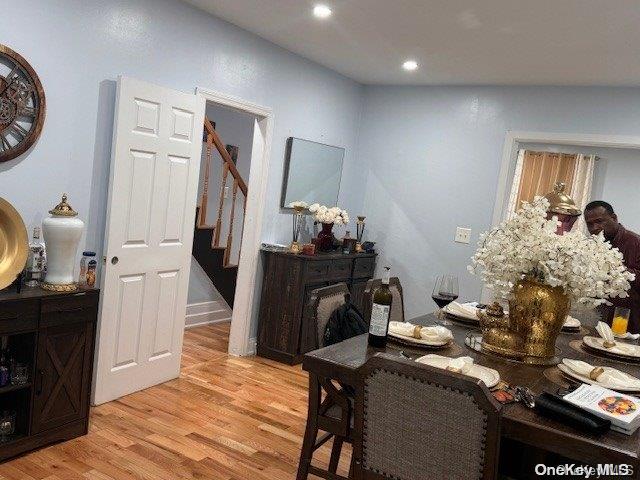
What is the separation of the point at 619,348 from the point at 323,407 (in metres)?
1.38

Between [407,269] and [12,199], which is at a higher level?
[12,199]

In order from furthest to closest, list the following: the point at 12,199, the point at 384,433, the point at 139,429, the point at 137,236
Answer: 1. the point at 137,236
2. the point at 139,429
3. the point at 12,199
4. the point at 384,433

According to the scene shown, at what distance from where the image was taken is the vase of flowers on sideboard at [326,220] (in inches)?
186

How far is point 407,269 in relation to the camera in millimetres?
5328

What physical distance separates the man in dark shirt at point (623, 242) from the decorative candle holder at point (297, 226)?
7.10 feet

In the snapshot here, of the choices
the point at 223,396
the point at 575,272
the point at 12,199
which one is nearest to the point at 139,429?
the point at 223,396

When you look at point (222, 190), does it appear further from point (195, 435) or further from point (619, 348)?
point (619, 348)

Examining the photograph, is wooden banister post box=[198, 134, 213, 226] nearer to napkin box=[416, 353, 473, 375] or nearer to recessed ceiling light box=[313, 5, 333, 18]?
recessed ceiling light box=[313, 5, 333, 18]

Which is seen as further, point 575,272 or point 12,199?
point 12,199

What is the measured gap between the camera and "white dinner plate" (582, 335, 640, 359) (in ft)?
7.97

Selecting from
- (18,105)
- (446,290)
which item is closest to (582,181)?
(446,290)

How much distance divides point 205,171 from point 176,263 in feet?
6.21

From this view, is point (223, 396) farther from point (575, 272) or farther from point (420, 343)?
point (575, 272)

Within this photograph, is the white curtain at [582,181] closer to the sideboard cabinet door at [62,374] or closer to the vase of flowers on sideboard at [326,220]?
the vase of flowers on sideboard at [326,220]
